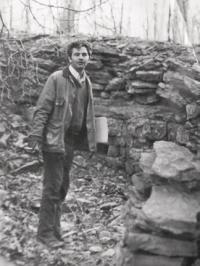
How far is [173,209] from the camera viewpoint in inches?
152

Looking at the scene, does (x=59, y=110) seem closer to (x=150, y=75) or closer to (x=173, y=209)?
(x=173, y=209)

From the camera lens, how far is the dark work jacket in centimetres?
455

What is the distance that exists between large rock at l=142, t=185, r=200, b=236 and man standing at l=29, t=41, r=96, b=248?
1.15m

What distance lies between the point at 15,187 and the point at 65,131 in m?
2.31

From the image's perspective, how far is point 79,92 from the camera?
4812 millimetres

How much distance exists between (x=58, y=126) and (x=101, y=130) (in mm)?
802

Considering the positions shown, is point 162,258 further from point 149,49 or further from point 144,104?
point 149,49

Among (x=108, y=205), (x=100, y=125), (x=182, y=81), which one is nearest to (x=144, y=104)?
(x=182, y=81)

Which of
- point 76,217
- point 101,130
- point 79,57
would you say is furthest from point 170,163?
point 76,217

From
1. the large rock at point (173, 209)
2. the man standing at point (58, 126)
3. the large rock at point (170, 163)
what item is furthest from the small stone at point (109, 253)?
the large rock at point (170, 163)

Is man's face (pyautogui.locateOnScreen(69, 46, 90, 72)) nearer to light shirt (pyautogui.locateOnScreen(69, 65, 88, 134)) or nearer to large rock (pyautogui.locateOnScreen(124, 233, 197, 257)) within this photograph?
light shirt (pyautogui.locateOnScreen(69, 65, 88, 134))

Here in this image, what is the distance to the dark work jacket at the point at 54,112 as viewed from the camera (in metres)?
4.55

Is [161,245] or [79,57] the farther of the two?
[79,57]

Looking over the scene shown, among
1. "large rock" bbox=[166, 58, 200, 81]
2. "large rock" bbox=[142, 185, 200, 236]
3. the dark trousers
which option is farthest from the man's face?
"large rock" bbox=[166, 58, 200, 81]
